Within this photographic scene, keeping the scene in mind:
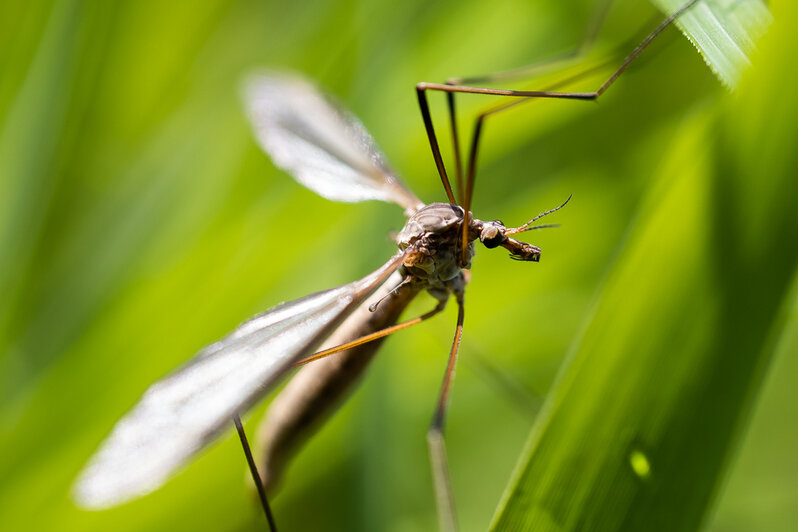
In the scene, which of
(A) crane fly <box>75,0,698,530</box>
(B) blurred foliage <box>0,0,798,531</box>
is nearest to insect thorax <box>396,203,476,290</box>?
(A) crane fly <box>75,0,698,530</box>

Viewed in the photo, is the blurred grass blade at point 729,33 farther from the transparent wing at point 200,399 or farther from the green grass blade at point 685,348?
the transparent wing at point 200,399

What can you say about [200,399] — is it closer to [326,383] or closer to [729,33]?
[326,383]

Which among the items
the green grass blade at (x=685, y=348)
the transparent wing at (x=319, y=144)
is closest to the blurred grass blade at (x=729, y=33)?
the green grass blade at (x=685, y=348)

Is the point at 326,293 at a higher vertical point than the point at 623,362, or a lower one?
higher

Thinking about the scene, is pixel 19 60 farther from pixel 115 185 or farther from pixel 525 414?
pixel 525 414

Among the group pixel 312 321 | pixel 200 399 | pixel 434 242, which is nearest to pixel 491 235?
pixel 434 242

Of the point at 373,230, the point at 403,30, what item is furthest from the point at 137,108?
the point at 373,230
